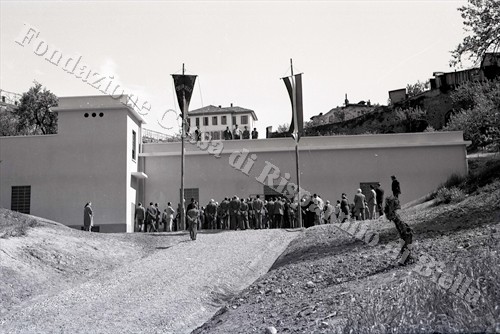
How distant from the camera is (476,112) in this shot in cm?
3816

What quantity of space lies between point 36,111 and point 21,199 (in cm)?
2718

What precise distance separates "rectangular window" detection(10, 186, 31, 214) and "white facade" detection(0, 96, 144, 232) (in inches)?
8.4

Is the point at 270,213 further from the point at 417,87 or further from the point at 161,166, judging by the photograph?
the point at 417,87

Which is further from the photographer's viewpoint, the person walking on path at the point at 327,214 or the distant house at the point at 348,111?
the distant house at the point at 348,111

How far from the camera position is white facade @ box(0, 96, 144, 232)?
111 feet

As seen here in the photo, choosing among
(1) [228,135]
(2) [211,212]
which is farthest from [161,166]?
(2) [211,212]

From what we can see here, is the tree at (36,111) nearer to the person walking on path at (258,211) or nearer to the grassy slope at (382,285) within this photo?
the person walking on path at (258,211)

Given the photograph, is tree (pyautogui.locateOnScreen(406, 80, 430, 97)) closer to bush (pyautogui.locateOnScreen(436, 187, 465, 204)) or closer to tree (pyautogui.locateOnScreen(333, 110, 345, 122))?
tree (pyautogui.locateOnScreen(333, 110, 345, 122))

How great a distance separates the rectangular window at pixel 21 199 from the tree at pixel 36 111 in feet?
84.4

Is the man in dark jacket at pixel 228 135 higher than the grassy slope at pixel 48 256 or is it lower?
higher

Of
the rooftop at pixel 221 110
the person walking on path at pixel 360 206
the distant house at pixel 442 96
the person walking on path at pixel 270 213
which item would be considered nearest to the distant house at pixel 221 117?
the rooftop at pixel 221 110

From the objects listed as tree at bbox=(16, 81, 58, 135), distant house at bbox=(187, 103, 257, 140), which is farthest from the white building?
distant house at bbox=(187, 103, 257, 140)

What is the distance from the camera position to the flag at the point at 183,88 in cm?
2867

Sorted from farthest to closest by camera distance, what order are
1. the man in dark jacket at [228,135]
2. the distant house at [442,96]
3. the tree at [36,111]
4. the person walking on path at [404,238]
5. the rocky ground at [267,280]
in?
the tree at [36,111]
the distant house at [442,96]
the man in dark jacket at [228,135]
the person walking on path at [404,238]
the rocky ground at [267,280]
